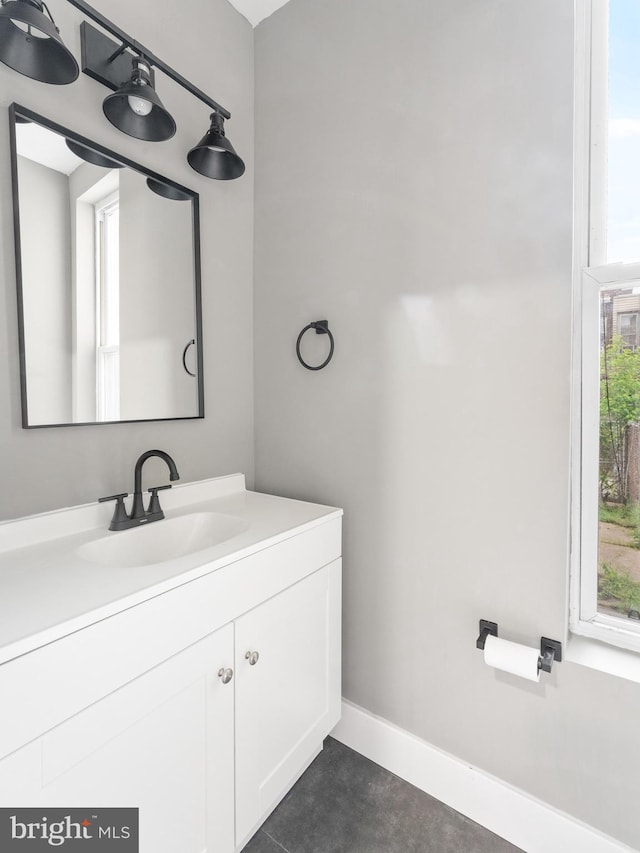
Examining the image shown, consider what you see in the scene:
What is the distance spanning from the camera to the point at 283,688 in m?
1.25

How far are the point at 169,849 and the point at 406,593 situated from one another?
88 centimetres

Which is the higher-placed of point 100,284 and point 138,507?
point 100,284

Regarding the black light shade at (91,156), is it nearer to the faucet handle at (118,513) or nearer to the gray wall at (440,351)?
the gray wall at (440,351)

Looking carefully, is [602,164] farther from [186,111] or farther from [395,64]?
[186,111]

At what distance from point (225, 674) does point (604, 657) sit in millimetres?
994

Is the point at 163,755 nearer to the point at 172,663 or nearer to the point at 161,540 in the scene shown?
the point at 172,663

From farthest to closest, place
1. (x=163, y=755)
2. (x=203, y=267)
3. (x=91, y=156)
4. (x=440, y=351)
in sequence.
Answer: (x=203, y=267), (x=440, y=351), (x=91, y=156), (x=163, y=755)

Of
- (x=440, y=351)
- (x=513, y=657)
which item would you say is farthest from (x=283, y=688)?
(x=440, y=351)

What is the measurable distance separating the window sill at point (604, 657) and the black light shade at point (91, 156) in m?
1.92

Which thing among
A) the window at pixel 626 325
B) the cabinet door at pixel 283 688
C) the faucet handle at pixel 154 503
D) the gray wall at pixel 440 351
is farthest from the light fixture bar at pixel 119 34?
the cabinet door at pixel 283 688

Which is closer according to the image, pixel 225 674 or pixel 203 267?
pixel 225 674

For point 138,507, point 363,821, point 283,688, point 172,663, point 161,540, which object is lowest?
point 363,821

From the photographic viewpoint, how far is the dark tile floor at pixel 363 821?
126 cm

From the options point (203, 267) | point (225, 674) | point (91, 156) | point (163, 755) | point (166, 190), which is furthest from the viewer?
point (203, 267)
